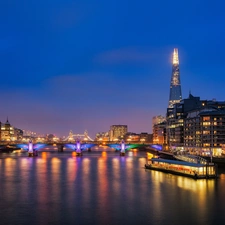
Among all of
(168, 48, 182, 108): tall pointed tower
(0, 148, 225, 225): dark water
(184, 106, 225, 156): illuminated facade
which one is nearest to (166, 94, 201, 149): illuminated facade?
(184, 106, 225, 156): illuminated facade

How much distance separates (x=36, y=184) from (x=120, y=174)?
14.3m

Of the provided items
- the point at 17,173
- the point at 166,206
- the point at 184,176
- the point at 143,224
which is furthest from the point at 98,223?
the point at 17,173

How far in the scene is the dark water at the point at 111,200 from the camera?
26.4m

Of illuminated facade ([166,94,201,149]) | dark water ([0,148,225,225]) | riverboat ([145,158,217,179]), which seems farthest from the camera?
illuminated facade ([166,94,201,149])

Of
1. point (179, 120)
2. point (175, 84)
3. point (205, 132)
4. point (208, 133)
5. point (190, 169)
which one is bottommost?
point (190, 169)

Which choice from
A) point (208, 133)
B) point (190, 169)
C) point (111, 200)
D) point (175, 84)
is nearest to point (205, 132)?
point (208, 133)

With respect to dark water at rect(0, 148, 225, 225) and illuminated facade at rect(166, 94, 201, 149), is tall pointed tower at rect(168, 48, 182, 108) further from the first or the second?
dark water at rect(0, 148, 225, 225)

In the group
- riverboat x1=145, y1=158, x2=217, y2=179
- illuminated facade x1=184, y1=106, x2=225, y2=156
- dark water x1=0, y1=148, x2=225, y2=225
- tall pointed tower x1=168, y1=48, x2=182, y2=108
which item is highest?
tall pointed tower x1=168, y1=48, x2=182, y2=108

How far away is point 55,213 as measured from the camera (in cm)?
2808

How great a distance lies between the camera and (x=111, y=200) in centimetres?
3297

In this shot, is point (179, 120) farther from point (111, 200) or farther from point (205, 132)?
point (111, 200)

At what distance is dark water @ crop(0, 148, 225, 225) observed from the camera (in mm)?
26438

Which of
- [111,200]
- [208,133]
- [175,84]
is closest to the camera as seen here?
[111,200]

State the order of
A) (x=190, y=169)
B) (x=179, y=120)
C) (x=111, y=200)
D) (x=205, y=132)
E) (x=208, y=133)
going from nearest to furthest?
(x=111, y=200) → (x=190, y=169) → (x=208, y=133) → (x=205, y=132) → (x=179, y=120)
